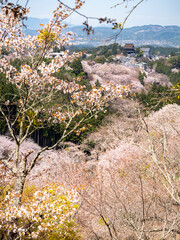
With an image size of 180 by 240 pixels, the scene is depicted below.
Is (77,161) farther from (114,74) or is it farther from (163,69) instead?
(163,69)

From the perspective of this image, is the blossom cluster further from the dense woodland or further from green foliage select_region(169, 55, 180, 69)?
green foliage select_region(169, 55, 180, 69)

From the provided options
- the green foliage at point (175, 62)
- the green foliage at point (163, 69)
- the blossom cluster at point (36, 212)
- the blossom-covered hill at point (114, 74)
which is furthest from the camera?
the green foliage at point (175, 62)

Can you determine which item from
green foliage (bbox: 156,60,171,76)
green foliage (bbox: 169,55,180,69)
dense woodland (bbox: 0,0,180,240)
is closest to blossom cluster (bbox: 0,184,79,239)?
dense woodland (bbox: 0,0,180,240)

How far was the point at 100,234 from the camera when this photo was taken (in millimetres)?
7777

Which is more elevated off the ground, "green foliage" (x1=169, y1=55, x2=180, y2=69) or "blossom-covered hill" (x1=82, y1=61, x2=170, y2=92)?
"green foliage" (x1=169, y1=55, x2=180, y2=69)

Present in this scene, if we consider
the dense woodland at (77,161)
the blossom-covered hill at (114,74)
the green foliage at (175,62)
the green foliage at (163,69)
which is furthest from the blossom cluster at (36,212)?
the green foliage at (175,62)

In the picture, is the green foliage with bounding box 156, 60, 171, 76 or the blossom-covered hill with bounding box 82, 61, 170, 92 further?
the green foliage with bounding box 156, 60, 171, 76

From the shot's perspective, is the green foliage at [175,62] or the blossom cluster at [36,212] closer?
the blossom cluster at [36,212]

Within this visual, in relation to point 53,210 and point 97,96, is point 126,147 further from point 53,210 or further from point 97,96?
point 53,210

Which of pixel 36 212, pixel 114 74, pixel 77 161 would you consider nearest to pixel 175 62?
pixel 114 74

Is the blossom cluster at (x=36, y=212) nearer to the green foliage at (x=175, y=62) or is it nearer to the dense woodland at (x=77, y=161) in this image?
the dense woodland at (x=77, y=161)

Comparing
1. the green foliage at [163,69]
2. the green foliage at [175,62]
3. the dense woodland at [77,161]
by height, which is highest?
the green foliage at [175,62]

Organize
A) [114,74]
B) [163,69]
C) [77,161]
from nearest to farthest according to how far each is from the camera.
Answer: [77,161] → [114,74] → [163,69]

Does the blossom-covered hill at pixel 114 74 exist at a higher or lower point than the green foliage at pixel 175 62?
lower
